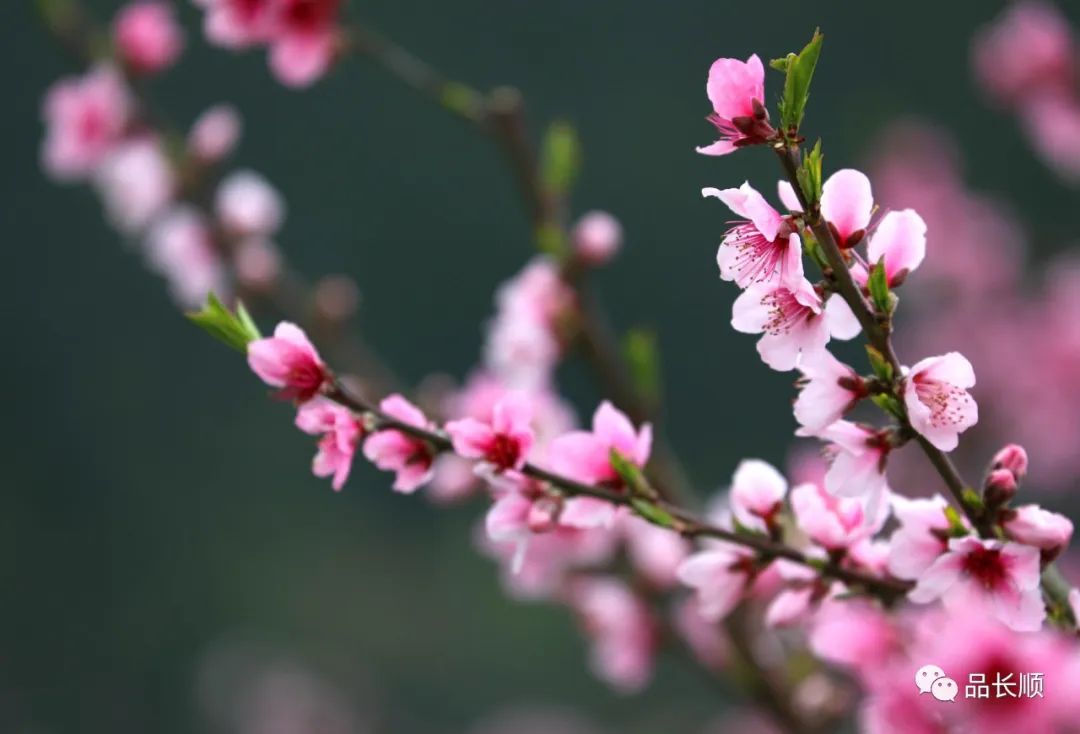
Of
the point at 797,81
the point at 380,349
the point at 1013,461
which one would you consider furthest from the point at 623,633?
the point at 380,349

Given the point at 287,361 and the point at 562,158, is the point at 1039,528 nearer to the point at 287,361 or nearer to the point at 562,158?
the point at 287,361

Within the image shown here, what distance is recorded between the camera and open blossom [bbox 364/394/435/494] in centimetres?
57

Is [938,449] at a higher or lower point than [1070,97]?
lower

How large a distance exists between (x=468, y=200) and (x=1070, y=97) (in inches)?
202

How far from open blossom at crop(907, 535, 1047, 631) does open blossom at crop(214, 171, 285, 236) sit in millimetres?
773

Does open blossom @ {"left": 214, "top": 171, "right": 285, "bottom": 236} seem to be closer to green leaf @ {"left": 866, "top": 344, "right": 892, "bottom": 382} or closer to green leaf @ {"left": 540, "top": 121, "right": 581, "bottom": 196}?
green leaf @ {"left": 540, "top": 121, "right": 581, "bottom": 196}

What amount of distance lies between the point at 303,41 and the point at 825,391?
56cm

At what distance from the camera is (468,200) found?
639 centimetres

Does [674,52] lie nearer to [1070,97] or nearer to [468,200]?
[468,200]

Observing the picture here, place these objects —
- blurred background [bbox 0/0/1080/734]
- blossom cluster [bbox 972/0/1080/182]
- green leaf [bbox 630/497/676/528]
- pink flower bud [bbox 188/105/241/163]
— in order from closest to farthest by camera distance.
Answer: green leaf [bbox 630/497/676/528]
pink flower bud [bbox 188/105/241/163]
blossom cluster [bbox 972/0/1080/182]
blurred background [bbox 0/0/1080/734]

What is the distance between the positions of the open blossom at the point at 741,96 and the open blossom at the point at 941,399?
12 centimetres

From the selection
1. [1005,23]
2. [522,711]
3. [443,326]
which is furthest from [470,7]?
[1005,23]

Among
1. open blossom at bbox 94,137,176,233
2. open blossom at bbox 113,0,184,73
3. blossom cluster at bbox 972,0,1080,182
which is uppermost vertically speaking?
blossom cluster at bbox 972,0,1080,182

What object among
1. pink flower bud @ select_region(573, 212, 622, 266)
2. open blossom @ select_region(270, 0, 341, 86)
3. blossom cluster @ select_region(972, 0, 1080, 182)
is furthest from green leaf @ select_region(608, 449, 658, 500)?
blossom cluster @ select_region(972, 0, 1080, 182)
